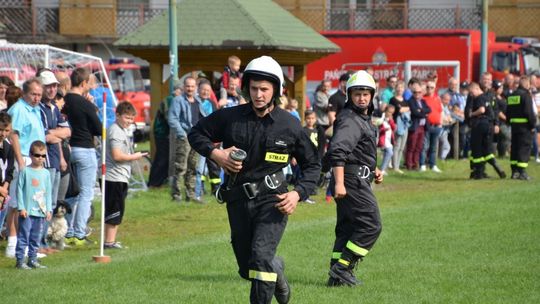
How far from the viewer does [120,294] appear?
10406mm

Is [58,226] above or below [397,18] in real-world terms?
below

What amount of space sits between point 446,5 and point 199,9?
2737 centimetres

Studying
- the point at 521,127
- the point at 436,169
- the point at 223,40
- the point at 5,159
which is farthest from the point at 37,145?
the point at 436,169

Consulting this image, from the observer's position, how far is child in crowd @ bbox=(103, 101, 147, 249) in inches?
550

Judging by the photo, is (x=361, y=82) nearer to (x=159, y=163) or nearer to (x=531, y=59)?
(x=159, y=163)

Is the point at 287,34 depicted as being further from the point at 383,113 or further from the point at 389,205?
the point at 389,205

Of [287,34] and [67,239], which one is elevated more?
[287,34]

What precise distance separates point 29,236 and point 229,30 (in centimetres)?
1051

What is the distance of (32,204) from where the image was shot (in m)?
12.4

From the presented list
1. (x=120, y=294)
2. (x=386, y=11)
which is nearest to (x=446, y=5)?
(x=386, y=11)

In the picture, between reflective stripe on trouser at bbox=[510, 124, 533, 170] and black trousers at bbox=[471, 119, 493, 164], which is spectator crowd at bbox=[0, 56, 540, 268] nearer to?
black trousers at bbox=[471, 119, 493, 164]

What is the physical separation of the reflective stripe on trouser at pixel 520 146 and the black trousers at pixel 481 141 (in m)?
0.49

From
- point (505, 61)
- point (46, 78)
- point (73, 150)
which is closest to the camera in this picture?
point (46, 78)

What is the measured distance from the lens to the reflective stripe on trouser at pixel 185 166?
18.7 m
